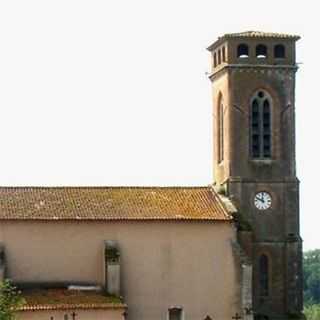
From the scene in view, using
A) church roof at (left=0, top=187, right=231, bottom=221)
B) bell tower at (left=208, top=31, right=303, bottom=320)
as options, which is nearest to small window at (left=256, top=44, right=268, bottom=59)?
bell tower at (left=208, top=31, right=303, bottom=320)

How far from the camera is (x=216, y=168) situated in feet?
226

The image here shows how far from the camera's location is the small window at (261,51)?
66875 millimetres

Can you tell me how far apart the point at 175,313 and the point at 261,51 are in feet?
48.7

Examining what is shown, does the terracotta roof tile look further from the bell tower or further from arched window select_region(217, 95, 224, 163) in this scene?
arched window select_region(217, 95, 224, 163)

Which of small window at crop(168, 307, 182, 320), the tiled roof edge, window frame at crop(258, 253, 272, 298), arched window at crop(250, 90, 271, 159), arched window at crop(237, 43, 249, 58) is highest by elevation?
arched window at crop(237, 43, 249, 58)

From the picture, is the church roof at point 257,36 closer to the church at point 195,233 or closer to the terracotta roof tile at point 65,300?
the church at point 195,233

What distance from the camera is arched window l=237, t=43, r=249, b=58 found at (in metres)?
66.8

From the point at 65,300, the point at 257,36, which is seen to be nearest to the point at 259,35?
the point at 257,36

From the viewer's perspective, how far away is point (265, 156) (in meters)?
66.9

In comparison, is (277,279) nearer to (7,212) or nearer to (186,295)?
(186,295)

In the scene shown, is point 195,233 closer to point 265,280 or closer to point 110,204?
point 110,204

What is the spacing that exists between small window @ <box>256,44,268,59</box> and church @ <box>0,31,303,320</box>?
0.27ft

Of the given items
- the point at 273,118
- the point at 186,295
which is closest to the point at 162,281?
the point at 186,295

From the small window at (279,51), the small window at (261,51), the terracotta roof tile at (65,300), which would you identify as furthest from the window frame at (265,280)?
the small window at (279,51)
